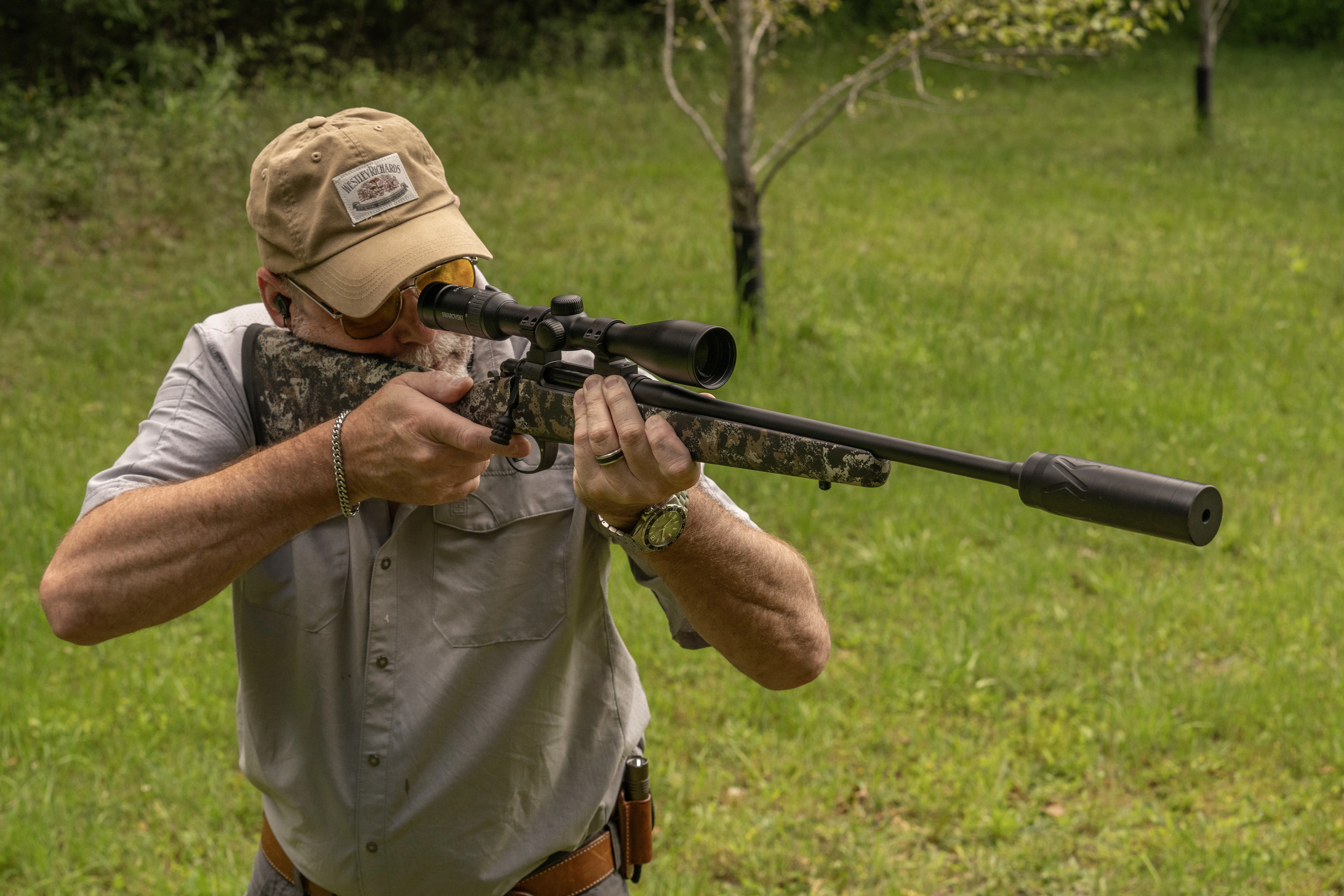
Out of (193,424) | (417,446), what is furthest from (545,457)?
(193,424)

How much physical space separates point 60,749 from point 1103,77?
22525 mm

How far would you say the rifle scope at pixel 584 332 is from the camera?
192 cm

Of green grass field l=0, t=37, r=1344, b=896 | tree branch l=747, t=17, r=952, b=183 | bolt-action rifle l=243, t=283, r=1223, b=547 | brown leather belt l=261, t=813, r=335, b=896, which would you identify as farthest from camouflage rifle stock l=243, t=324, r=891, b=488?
tree branch l=747, t=17, r=952, b=183

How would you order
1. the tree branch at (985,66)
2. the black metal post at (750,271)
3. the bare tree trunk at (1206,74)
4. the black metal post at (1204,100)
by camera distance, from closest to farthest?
the tree branch at (985,66) < the black metal post at (750,271) < the bare tree trunk at (1206,74) < the black metal post at (1204,100)

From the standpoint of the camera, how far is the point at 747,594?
2.21 metres

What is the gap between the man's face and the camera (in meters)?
2.38

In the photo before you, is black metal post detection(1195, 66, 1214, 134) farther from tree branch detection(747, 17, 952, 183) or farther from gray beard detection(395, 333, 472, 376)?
gray beard detection(395, 333, 472, 376)

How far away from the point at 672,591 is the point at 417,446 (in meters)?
0.54

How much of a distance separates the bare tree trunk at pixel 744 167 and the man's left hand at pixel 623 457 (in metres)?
7.06

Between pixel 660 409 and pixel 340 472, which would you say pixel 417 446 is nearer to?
pixel 340 472

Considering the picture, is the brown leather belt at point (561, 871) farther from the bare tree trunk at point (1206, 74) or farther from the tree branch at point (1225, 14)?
the tree branch at point (1225, 14)

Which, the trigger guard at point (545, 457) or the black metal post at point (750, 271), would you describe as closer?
the trigger guard at point (545, 457)

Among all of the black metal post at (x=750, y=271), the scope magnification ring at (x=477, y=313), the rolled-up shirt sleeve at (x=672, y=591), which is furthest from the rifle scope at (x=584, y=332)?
the black metal post at (x=750, y=271)

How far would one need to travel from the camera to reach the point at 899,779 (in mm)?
4668
